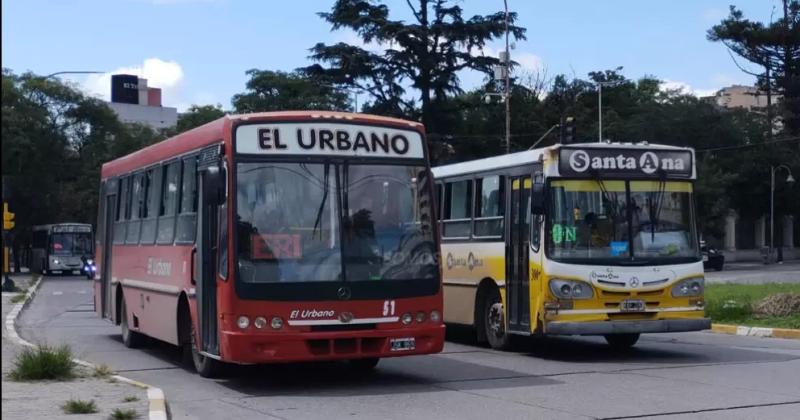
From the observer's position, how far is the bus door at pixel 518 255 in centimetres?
1517

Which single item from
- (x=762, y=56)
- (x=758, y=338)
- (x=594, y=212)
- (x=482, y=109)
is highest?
(x=762, y=56)

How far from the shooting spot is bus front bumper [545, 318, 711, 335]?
1416 cm

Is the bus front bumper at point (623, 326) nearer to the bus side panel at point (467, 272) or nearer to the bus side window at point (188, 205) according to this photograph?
the bus side panel at point (467, 272)

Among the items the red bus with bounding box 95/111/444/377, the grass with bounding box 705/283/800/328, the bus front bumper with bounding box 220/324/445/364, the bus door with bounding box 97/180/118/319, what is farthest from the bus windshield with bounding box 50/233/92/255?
the bus front bumper with bounding box 220/324/445/364

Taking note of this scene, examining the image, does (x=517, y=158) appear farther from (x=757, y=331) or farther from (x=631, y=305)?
(x=757, y=331)

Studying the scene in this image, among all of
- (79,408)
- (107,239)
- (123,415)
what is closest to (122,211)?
(107,239)

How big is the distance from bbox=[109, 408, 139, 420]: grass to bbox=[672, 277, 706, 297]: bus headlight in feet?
26.4

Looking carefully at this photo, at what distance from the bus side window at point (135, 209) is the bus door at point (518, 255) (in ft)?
18.2

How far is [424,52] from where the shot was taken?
46.5m

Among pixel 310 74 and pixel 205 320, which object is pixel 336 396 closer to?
pixel 205 320

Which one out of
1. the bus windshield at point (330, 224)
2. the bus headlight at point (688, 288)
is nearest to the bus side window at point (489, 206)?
the bus headlight at point (688, 288)

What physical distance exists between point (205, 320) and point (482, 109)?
40264 mm

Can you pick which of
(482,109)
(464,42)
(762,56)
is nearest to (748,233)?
(762,56)

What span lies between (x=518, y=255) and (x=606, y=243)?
148cm
